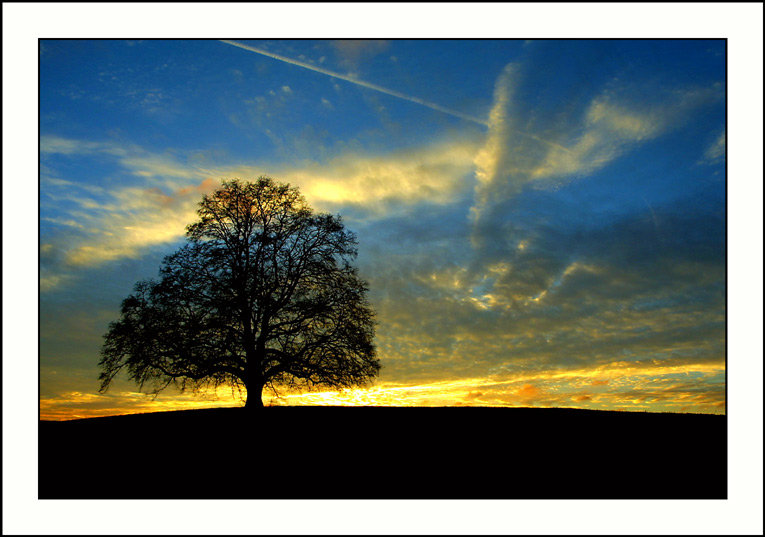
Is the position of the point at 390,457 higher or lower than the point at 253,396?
lower

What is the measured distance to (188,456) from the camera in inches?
664

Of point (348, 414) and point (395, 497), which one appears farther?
point (348, 414)

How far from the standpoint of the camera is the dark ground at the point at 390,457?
12906 millimetres

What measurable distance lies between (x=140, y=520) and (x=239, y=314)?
11269mm

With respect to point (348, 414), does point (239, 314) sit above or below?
above

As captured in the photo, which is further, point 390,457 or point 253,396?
point 253,396

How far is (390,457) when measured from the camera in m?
15.9

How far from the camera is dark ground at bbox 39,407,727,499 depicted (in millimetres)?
12906

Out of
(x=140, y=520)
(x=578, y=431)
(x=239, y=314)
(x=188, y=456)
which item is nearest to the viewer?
(x=140, y=520)

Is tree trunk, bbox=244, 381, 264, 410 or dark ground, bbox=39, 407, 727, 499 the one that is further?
tree trunk, bbox=244, 381, 264, 410

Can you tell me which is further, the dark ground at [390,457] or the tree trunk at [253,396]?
the tree trunk at [253,396]

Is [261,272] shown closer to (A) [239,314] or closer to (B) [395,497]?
(A) [239,314]
